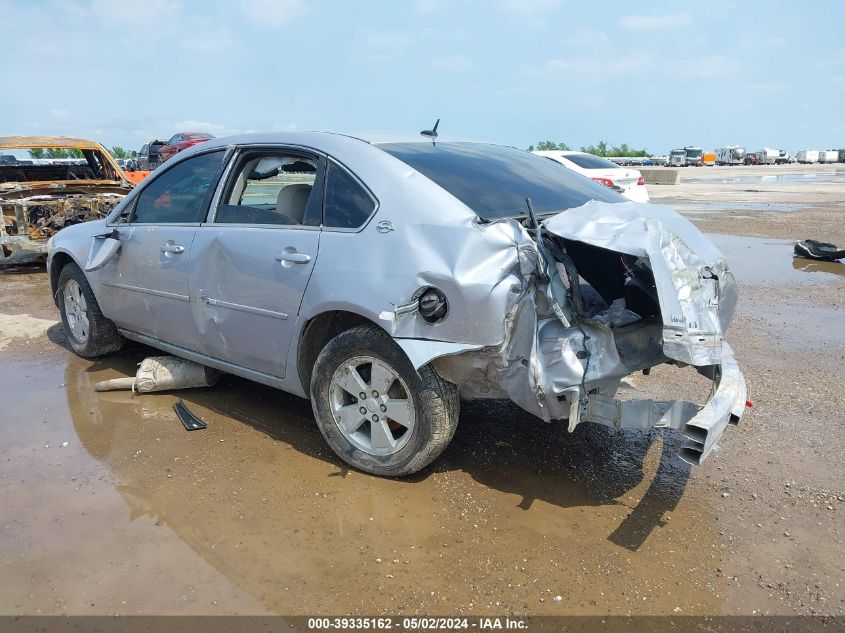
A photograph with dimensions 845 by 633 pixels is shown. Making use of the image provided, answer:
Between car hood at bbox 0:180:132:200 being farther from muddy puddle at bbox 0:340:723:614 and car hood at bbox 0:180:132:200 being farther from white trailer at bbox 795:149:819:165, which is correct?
white trailer at bbox 795:149:819:165

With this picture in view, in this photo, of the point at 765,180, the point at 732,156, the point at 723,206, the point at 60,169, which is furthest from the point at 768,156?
the point at 60,169

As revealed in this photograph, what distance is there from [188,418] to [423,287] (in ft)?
7.11

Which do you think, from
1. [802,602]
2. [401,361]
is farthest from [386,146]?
[802,602]

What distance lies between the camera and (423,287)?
3.14 m

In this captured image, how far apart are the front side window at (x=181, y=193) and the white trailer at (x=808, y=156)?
329ft

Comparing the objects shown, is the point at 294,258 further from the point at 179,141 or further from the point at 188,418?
the point at 179,141

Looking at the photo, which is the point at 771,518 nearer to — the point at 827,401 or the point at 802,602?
the point at 802,602

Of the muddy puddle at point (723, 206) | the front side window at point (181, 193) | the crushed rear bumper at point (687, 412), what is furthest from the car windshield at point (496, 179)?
the muddy puddle at point (723, 206)

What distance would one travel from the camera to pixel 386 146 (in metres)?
3.82

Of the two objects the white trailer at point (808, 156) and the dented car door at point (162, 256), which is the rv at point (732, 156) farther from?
the dented car door at point (162, 256)

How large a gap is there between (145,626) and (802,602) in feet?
8.36

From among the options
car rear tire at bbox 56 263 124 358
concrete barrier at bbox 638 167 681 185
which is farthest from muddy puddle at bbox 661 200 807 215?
car rear tire at bbox 56 263 124 358

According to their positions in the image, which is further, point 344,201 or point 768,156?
point 768,156

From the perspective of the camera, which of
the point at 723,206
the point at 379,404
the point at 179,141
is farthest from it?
the point at 179,141
